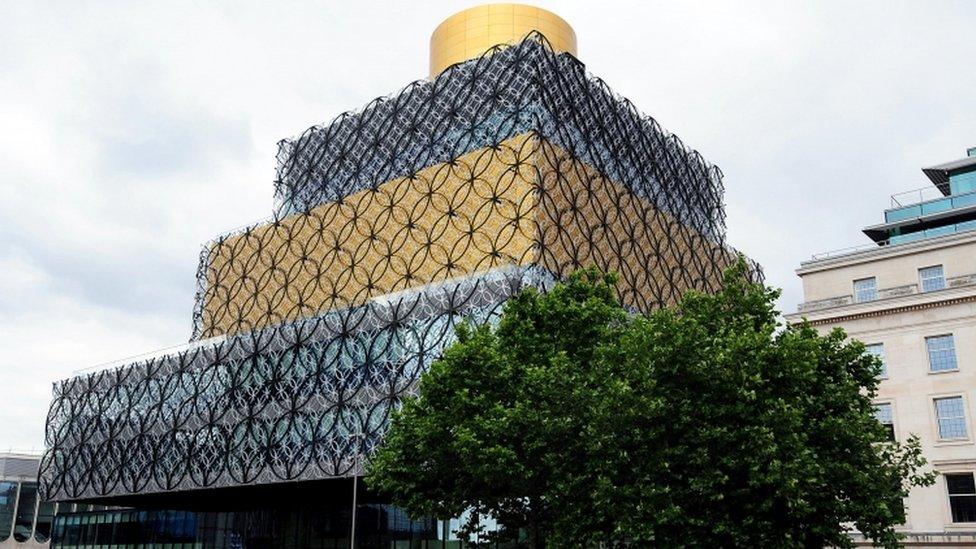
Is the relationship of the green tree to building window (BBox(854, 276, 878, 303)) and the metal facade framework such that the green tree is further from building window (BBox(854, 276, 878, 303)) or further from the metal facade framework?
building window (BBox(854, 276, 878, 303))

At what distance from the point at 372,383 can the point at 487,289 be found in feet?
30.0

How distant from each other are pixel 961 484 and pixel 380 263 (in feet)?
119

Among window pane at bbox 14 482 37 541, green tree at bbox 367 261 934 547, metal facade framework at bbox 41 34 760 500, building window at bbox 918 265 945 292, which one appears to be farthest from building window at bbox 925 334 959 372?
window pane at bbox 14 482 37 541

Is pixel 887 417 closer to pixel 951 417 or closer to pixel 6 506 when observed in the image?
pixel 951 417

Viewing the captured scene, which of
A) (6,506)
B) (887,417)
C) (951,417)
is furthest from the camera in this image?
(6,506)

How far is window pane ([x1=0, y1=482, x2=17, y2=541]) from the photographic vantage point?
4048 inches

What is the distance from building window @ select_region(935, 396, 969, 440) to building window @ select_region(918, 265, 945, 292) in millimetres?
6307

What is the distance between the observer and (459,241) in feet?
184

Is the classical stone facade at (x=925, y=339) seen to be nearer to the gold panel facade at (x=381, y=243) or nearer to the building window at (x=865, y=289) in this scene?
the building window at (x=865, y=289)

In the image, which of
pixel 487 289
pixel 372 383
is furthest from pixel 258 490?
pixel 487 289

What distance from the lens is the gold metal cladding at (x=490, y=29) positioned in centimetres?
7431

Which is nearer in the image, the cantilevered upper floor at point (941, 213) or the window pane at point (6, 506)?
the cantilevered upper floor at point (941, 213)

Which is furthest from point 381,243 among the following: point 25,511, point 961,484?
point 25,511

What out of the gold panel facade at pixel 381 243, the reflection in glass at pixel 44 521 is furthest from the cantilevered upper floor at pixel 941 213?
the reflection in glass at pixel 44 521
